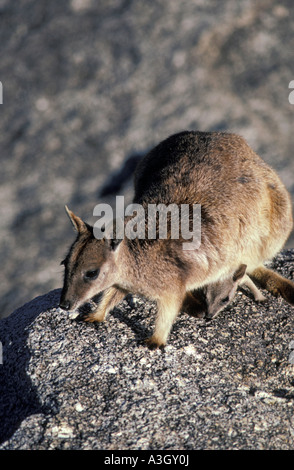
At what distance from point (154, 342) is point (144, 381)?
1.10 feet

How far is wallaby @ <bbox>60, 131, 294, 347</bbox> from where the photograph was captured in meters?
3.32

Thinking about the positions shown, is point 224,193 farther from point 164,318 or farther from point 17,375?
point 17,375

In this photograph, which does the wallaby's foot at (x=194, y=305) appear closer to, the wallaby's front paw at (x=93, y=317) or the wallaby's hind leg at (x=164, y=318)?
the wallaby's hind leg at (x=164, y=318)

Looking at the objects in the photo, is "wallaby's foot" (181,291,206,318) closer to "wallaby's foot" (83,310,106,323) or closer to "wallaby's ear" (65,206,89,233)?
"wallaby's foot" (83,310,106,323)

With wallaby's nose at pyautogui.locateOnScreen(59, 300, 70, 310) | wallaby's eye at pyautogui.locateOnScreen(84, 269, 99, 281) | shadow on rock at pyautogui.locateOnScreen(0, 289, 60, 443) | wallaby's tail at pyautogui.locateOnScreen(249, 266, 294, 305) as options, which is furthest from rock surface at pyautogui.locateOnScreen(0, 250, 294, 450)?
wallaby's eye at pyautogui.locateOnScreen(84, 269, 99, 281)

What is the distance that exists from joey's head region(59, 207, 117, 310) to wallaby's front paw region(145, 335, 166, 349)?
42cm

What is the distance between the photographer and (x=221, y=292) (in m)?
3.76

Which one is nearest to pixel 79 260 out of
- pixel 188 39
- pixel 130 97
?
pixel 130 97

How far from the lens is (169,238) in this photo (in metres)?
3.57

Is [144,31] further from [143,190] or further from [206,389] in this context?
[206,389]

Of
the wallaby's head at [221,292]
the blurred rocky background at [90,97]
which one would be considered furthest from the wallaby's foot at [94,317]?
the blurred rocky background at [90,97]

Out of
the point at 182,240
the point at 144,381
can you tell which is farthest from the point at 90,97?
the point at 144,381

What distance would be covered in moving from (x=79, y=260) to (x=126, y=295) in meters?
0.73

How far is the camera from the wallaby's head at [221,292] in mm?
3668
